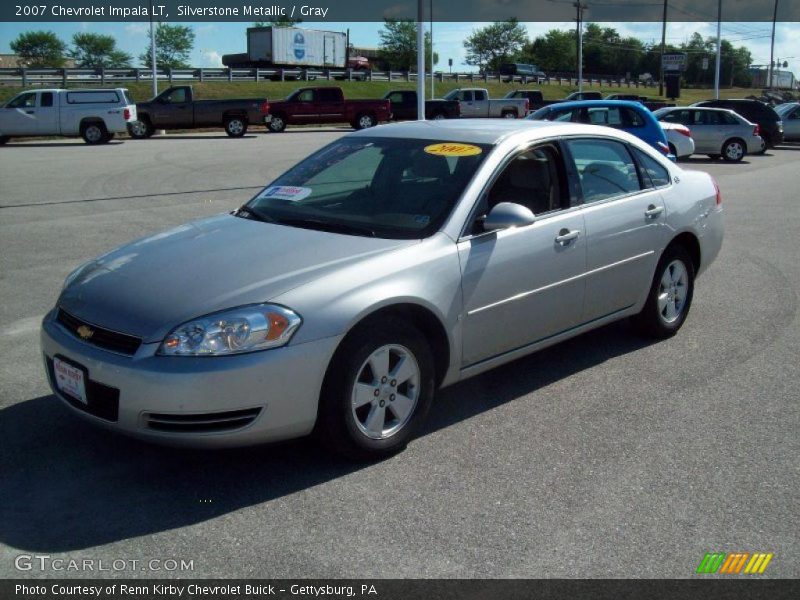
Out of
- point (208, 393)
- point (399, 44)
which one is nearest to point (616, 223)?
point (208, 393)

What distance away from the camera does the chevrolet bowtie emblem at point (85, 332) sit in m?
4.10

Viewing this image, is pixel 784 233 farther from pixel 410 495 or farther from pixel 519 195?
pixel 410 495

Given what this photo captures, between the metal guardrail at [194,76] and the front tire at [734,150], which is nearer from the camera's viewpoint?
the front tire at [734,150]

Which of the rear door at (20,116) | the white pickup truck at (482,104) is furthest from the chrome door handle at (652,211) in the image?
the white pickup truck at (482,104)

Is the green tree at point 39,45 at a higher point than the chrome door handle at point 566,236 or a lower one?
higher

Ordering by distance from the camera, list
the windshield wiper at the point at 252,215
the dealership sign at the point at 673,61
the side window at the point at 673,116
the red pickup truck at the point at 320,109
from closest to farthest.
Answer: the windshield wiper at the point at 252,215 → the side window at the point at 673,116 → the red pickup truck at the point at 320,109 → the dealership sign at the point at 673,61

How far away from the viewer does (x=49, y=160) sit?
2116 cm

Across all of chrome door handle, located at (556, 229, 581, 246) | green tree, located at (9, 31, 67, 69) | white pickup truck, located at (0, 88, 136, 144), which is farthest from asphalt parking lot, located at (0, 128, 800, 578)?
green tree, located at (9, 31, 67, 69)

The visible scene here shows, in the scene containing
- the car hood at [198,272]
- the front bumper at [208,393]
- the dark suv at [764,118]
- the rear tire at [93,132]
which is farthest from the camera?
the dark suv at [764,118]

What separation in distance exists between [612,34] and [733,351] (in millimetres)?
144938

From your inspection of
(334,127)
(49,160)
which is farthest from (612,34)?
(49,160)

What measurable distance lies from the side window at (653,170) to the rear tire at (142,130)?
85.8 feet

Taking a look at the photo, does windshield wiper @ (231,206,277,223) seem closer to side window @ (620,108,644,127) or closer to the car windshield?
Answer: the car windshield

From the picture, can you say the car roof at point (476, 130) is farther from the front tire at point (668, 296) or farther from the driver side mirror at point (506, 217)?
the front tire at point (668, 296)
